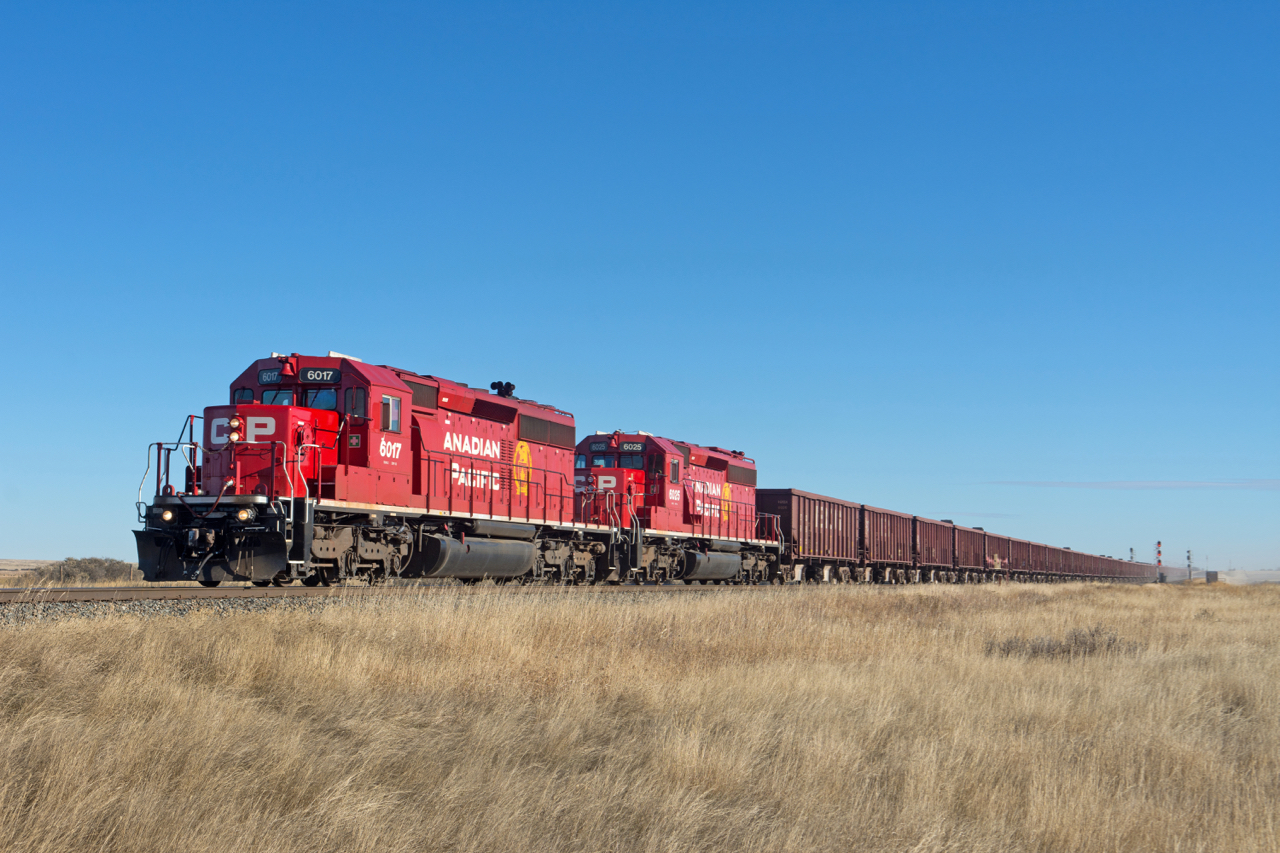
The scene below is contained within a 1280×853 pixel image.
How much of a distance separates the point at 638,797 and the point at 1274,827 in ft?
11.9

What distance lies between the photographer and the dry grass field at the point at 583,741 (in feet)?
16.4

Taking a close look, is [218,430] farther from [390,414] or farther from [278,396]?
[390,414]

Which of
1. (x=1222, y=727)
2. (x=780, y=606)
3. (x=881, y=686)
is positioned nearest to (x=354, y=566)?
(x=780, y=606)

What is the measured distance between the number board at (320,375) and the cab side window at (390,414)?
2.72 ft

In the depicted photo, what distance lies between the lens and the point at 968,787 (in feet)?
20.2

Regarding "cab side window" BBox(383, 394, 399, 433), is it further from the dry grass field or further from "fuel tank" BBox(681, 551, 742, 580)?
"fuel tank" BBox(681, 551, 742, 580)

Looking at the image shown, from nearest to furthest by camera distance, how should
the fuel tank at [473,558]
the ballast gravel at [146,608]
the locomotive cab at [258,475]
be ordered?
the ballast gravel at [146,608] → the locomotive cab at [258,475] → the fuel tank at [473,558]

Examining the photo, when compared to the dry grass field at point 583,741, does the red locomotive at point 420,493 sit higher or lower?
higher

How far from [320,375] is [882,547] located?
2664 centimetres

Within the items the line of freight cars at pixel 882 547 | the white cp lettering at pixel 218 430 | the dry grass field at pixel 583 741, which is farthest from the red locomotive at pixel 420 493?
the dry grass field at pixel 583 741

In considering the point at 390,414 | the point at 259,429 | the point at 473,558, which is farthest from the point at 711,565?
the point at 259,429

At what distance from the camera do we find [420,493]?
698 inches

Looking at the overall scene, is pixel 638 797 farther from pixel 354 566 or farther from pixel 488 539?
pixel 488 539

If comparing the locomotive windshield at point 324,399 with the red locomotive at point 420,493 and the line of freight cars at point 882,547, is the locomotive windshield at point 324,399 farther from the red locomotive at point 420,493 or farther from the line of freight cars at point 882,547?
the line of freight cars at point 882,547
